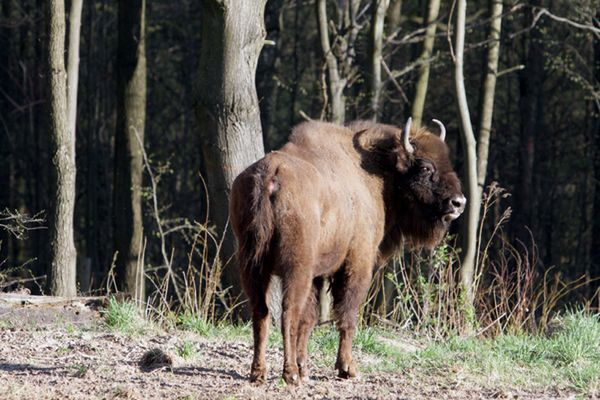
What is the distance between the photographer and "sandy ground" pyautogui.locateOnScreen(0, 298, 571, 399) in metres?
6.56

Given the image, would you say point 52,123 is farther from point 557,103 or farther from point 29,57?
point 557,103

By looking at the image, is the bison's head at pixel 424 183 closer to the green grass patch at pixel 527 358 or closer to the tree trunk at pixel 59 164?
the green grass patch at pixel 527 358

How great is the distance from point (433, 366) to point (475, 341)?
1253mm

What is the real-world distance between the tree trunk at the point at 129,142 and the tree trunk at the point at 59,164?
13.7 feet

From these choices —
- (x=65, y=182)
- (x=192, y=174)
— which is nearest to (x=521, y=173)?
(x=192, y=174)

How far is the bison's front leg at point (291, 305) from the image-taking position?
21.7 ft

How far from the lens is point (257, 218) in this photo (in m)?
6.52

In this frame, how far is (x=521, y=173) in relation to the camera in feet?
70.6

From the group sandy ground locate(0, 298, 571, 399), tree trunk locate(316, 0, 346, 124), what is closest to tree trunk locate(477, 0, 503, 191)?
tree trunk locate(316, 0, 346, 124)

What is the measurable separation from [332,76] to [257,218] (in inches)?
339

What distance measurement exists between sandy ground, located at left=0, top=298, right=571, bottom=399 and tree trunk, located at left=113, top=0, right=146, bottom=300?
19.8ft

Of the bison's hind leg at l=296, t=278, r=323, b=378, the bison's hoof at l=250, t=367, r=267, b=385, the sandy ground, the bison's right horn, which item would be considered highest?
the bison's right horn

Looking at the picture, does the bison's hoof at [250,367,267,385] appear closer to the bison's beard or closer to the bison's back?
the bison's back

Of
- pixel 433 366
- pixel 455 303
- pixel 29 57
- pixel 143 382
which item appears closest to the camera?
pixel 143 382
